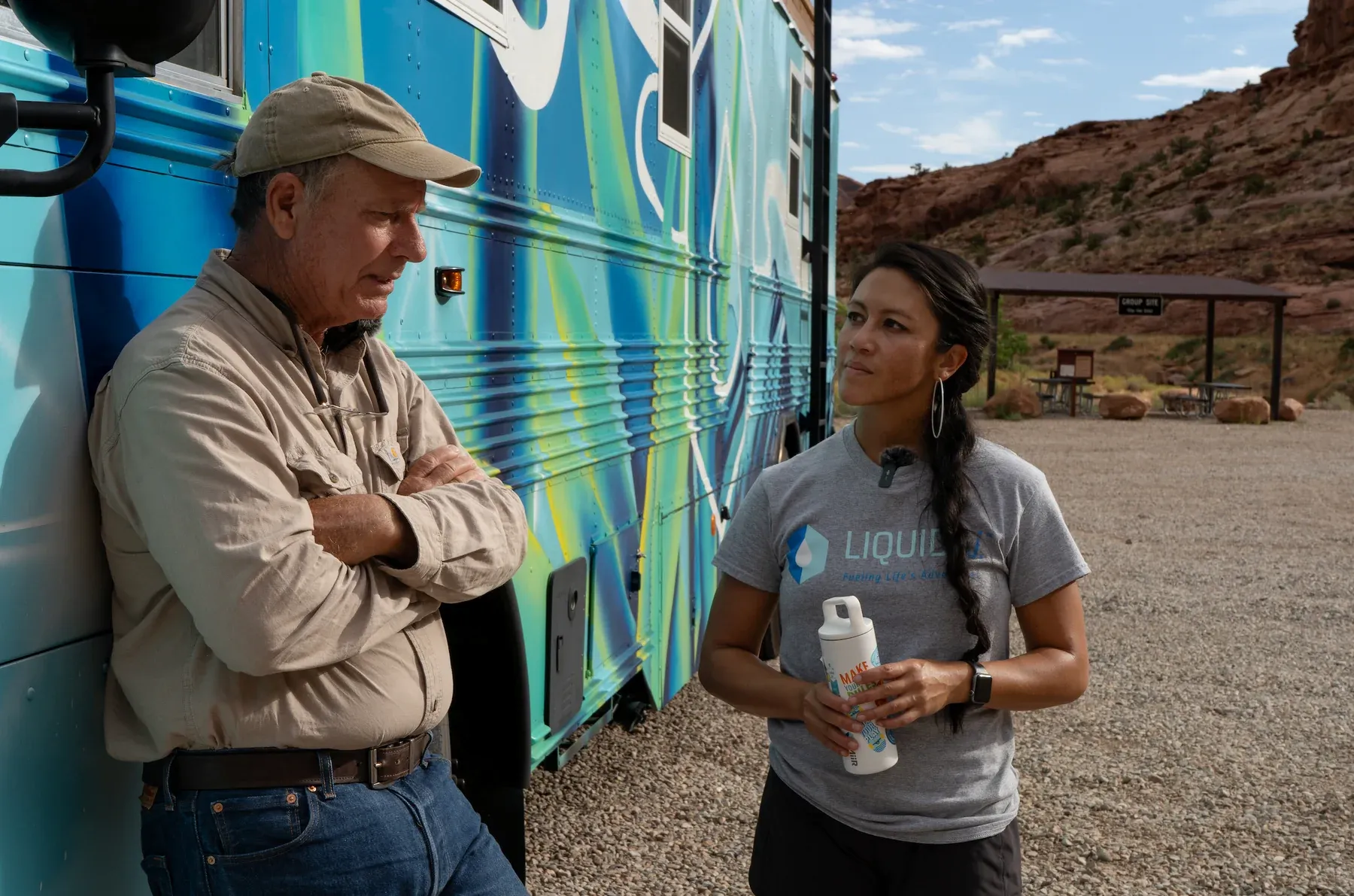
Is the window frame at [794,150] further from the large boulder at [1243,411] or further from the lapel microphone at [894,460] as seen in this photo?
the large boulder at [1243,411]

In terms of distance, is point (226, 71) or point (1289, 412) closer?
point (226, 71)

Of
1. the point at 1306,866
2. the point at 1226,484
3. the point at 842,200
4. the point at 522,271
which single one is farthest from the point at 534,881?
the point at 842,200

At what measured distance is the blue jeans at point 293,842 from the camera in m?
1.59

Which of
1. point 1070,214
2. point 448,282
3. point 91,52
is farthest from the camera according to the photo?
point 1070,214

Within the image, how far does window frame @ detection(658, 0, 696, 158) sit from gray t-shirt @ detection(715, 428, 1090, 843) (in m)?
2.08

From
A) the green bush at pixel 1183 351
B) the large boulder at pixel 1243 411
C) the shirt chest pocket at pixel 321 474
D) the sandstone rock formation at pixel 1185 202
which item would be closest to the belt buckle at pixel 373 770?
the shirt chest pocket at pixel 321 474

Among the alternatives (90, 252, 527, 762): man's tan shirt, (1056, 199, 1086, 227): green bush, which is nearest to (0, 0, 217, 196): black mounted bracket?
(90, 252, 527, 762): man's tan shirt

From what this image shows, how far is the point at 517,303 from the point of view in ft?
9.37

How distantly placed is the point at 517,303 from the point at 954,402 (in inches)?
44.7

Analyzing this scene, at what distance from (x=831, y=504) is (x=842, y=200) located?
75102 millimetres

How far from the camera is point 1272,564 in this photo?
29.8 ft

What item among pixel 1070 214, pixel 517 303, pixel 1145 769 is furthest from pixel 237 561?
pixel 1070 214

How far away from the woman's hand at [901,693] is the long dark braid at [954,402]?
0.14 metres

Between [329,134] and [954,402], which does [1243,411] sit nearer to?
[954,402]
